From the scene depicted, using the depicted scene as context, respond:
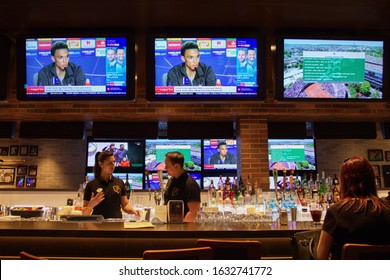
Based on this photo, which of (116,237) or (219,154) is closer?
(116,237)

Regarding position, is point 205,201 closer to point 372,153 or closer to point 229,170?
point 229,170

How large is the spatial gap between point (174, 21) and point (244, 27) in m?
0.75

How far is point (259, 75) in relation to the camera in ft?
13.1

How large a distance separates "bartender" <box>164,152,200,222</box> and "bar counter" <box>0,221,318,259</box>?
2.06 feet

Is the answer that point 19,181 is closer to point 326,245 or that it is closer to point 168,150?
point 168,150

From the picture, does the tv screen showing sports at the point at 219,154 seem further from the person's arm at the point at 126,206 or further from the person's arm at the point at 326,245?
the person's arm at the point at 326,245

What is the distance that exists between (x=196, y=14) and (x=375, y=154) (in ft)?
16.6

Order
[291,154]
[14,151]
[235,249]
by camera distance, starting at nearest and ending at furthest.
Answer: [235,249], [291,154], [14,151]

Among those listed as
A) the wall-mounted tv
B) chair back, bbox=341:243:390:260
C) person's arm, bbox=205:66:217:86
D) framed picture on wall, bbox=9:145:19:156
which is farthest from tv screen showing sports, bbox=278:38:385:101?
framed picture on wall, bbox=9:145:19:156

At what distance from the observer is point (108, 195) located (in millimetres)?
4023

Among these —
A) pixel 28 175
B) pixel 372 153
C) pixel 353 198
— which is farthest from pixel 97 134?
pixel 372 153

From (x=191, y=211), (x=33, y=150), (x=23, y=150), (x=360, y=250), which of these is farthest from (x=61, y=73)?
(x=23, y=150)

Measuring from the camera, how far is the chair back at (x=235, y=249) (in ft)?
7.38

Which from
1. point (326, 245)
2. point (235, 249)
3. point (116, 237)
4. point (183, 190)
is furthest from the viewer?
point (183, 190)
